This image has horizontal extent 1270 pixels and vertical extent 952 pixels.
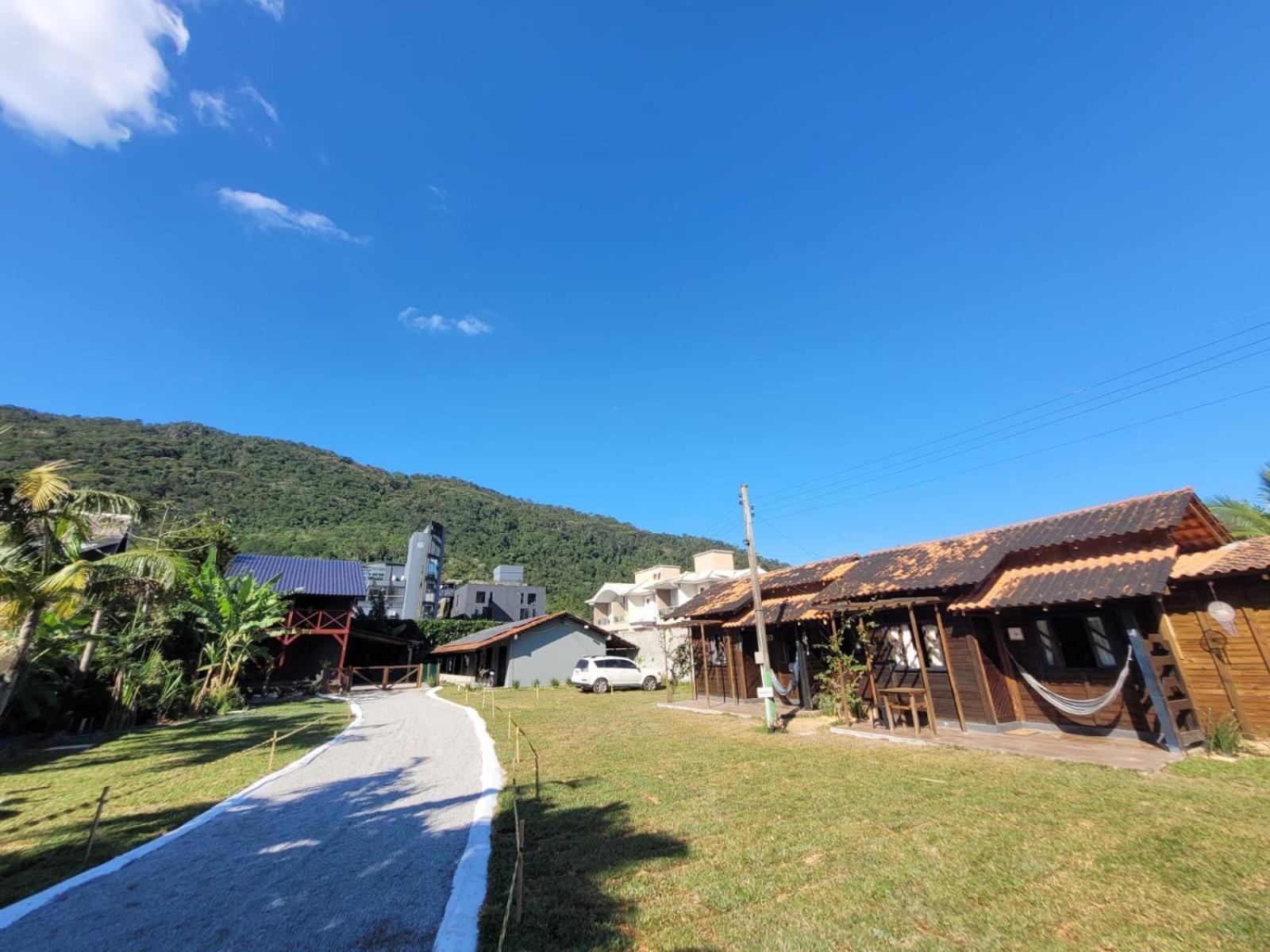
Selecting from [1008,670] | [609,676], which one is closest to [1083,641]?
[1008,670]

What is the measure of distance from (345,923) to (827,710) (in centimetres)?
1290

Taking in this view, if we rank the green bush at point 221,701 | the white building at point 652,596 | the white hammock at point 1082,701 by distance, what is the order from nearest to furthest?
the white hammock at point 1082,701 → the green bush at point 221,701 → the white building at point 652,596

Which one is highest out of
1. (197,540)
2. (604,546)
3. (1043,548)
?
(604,546)

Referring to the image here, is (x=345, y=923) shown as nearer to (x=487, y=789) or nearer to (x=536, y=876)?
(x=536, y=876)

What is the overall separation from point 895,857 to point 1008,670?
8.44 metres

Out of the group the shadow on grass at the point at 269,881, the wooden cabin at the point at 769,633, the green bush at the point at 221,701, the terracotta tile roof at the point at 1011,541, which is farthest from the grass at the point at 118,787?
the terracotta tile roof at the point at 1011,541

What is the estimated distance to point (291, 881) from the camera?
16.4 ft

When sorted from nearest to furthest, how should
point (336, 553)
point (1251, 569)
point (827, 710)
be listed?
1. point (1251, 569)
2. point (827, 710)
3. point (336, 553)

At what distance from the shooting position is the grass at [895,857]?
3.89 meters

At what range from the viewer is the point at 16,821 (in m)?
7.19

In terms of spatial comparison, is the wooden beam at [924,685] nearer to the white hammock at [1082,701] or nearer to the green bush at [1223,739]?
the white hammock at [1082,701]

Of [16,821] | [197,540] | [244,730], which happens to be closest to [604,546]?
[197,540]

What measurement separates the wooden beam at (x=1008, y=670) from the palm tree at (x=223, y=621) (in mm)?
22980

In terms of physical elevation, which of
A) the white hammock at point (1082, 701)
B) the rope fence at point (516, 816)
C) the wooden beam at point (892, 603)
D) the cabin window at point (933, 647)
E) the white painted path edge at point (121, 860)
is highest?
the wooden beam at point (892, 603)
